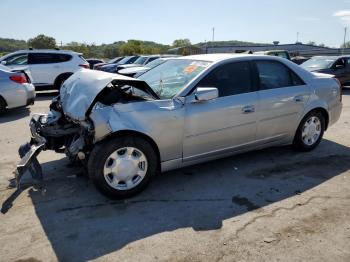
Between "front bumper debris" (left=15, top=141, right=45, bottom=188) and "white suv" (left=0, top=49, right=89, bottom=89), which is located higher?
"white suv" (left=0, top=49, right=89, bottom=89)

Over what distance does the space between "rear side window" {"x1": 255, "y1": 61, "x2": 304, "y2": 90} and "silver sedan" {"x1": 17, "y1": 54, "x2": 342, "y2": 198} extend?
0.02 meters

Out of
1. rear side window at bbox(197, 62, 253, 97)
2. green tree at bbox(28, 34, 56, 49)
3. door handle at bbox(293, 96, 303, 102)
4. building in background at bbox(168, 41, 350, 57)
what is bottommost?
door handle at bbox(293, 96, 303, 102)

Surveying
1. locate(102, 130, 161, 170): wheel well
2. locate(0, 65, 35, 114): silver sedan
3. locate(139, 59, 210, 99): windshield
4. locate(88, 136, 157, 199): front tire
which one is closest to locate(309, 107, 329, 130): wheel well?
locate(139, 59, 210, 99): windshield

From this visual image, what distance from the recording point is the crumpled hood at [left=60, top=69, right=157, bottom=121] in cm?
394

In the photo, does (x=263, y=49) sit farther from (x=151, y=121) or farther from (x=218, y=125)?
(x=151, y=121)

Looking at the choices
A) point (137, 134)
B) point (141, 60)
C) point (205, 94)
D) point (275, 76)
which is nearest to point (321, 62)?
point (141, 60)

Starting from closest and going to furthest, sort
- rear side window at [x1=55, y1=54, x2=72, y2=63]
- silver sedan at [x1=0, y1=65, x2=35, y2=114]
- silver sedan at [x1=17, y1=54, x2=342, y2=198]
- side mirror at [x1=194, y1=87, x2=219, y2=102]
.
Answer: silver sedan at [x1=17, y1=54, x2=342, y2=198]
side mirror at [x1=194, y1=87, x2=219, y2=102]
silver sedan at [x1=0, y1=65, x2=35, y2=114]
rear side window at [x1=55, y1=54, x2=72, y2=63]

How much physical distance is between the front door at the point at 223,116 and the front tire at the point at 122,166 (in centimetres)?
56

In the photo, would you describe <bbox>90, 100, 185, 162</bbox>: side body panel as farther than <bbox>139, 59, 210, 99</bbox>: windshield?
No

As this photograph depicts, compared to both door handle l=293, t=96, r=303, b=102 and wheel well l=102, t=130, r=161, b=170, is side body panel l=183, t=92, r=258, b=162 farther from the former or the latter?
door handle l=293, t=96, r=303, b=102

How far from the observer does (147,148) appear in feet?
13.2

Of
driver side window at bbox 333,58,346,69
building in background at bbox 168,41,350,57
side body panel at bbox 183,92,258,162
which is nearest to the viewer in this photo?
side body panel at bbox 183,92,258,162

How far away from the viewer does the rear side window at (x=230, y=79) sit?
14.8 feet

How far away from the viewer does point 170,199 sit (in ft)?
13.4
